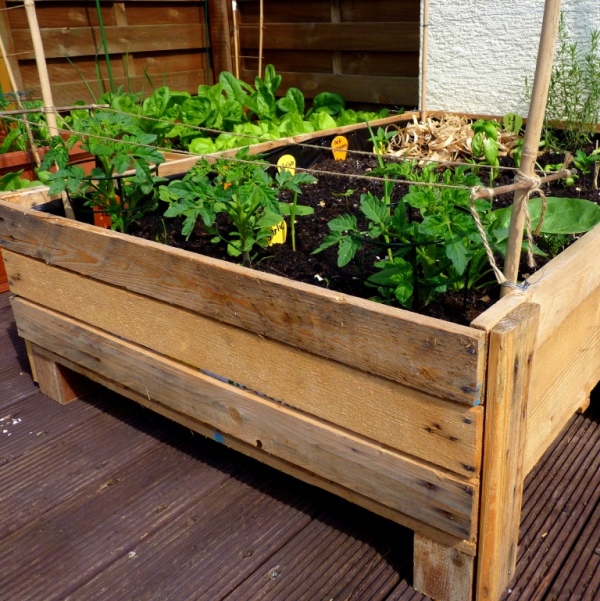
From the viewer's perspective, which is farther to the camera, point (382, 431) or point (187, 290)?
point (187, 290)

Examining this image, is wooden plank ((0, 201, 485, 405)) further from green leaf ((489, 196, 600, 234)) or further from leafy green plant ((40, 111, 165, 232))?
green leaf ((489, 196, 600, 234))

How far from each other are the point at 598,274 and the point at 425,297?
0.41 m

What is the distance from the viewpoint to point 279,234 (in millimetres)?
1952

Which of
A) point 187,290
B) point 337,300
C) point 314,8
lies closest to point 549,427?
point 337,300

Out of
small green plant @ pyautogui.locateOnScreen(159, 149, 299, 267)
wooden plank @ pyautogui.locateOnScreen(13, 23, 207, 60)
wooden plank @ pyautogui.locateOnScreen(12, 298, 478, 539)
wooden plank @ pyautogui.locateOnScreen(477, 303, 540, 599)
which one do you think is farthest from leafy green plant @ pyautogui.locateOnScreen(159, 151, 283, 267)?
wooden plank @ pyautogui.locateOnScreen(13, 23, 207, 60)

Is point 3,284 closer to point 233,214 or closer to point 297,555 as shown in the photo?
point 233,214

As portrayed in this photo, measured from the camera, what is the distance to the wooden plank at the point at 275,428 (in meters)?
1.28

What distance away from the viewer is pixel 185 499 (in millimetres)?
1722

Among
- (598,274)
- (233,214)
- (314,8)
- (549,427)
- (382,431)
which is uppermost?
(314,8)

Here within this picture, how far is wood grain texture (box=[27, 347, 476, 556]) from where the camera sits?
133cm

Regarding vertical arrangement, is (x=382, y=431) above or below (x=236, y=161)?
below

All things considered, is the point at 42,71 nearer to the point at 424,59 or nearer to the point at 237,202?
the point at 237,202

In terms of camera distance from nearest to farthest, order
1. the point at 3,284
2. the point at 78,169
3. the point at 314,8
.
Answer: the point at 78,169, the point at 3,284, the point at 314,8

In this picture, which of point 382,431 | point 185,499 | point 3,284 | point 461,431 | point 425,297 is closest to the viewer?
point 461,431
